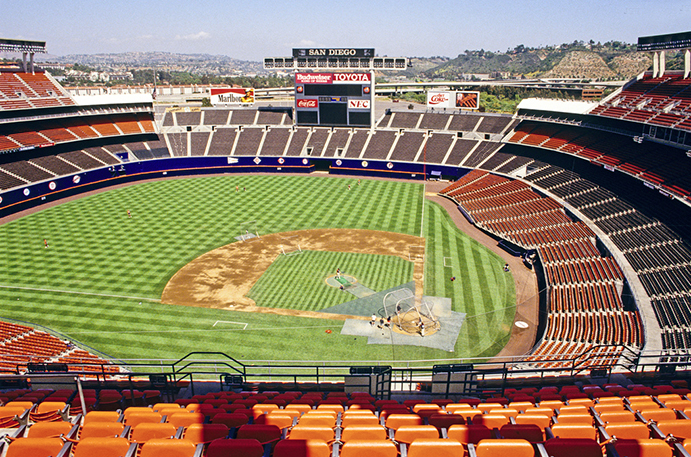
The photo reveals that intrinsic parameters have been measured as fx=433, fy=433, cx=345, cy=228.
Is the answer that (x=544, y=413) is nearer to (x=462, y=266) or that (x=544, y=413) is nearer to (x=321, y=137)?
(x=462, y=266)

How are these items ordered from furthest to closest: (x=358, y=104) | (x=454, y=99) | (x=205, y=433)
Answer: (x=454, y=99), (x=358, y=104), (x=205, y=433)

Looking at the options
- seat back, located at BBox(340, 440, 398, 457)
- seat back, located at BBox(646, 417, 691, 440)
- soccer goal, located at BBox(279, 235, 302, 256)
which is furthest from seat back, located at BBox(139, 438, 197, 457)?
soccer goal, located at BBox(279, 235, 302, 256)

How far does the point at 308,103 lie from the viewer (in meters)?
78.1

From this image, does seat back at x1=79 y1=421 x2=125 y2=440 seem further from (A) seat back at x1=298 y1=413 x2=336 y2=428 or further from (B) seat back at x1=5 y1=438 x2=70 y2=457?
(A) seat back at x1=298 y1=413 x2=336 y2=428

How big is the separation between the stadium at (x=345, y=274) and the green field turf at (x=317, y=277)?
0.78ft

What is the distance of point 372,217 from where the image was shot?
53531 mm

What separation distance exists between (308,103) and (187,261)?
45.8 metres

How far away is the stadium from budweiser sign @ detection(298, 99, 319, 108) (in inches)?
34.1

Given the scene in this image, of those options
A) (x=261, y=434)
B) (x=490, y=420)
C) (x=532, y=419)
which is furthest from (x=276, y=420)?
(x=532, y=419)

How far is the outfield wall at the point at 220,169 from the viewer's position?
62875mm

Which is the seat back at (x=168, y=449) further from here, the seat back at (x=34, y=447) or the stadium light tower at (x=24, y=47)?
the stadium light tower at (x=24, y=47)

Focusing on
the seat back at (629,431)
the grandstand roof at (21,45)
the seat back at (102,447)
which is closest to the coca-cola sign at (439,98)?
the grandstand roof at (21,45)

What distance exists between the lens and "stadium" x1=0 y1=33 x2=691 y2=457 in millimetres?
10406

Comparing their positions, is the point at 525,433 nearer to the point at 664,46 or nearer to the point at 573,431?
the point at 573,431
